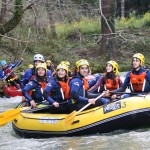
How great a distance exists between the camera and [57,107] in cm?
885

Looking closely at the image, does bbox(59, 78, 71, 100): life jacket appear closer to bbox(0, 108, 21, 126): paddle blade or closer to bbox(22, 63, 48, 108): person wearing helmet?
bbox(22, 63, 48, 108): person wearing helmet

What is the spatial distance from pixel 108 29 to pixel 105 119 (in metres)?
12.6

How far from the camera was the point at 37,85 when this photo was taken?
9.34 m

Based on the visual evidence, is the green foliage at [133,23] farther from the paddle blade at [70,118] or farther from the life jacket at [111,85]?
the paddle blade at [70,118]

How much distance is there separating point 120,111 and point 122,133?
405 mm

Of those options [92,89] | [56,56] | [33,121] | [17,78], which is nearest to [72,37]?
[56,56]

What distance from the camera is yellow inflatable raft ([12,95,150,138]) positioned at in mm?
8117

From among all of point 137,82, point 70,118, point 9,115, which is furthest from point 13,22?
point 70,118

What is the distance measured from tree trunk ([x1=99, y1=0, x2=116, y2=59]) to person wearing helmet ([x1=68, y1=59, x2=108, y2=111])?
1131cm

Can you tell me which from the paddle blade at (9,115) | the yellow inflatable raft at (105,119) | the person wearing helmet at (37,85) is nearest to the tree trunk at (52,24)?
the person wearing helmet at (37,85)

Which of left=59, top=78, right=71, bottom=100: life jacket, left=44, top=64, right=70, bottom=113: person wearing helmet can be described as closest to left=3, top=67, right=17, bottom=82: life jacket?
left=44, top=64, right=70, bottom=113: person wearing helmet

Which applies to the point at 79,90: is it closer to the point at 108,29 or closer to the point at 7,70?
the point at 7,70

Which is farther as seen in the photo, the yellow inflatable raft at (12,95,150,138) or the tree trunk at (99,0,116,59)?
the tree trunk at (99,0,116,59)

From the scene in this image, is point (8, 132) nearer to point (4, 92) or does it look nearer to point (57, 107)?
point (57, 107)
